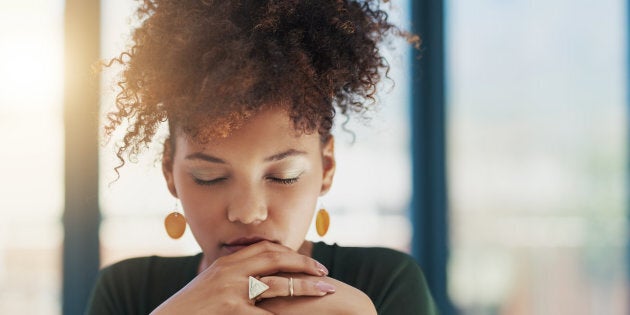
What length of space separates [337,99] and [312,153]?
127 mm

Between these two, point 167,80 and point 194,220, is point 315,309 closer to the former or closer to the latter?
point 194,220

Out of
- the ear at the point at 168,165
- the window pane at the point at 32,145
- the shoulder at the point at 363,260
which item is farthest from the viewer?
the window pane at the point at 32,145

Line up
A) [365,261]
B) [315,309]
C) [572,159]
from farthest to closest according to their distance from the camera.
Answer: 1. [572,159]
2. [365,261]
3. [315,309]

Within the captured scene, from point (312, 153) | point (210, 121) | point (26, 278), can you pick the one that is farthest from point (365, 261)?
point (26, 278)

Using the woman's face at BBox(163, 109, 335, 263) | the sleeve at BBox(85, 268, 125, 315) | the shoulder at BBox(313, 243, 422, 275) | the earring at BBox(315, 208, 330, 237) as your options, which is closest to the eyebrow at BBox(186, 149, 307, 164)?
the woman's face at BBox(163, 109, 335, 263)

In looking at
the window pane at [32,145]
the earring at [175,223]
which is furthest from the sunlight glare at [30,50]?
the earring at [175,223]

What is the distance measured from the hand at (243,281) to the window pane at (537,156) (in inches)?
92.3

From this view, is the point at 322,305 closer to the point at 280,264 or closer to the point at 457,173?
the point at 280,264

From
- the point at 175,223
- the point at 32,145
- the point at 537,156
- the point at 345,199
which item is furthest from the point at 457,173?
the point at 175,223

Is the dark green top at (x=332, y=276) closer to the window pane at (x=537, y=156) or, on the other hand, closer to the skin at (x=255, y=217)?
the skin at (x=255, y=217)

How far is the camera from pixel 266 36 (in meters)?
0.96

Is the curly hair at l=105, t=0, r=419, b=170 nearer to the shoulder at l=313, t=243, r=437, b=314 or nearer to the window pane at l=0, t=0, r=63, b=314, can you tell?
the shoulder at l=313, t=243, r=437, b=314

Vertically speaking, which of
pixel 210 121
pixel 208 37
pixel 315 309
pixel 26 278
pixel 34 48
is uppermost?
pixel 34 48

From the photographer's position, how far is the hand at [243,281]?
90cm
